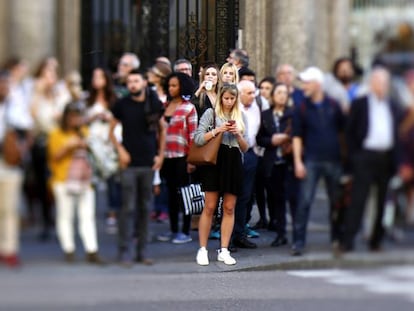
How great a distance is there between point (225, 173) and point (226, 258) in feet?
0.49

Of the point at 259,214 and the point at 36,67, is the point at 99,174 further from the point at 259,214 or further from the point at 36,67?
the point at 259,214

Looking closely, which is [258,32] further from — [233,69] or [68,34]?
[68,34]

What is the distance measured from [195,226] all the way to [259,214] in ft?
0.25

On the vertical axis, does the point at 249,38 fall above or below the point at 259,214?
above

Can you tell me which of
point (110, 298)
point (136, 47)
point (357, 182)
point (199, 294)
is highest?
point (136, 47)

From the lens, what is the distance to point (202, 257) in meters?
0.99

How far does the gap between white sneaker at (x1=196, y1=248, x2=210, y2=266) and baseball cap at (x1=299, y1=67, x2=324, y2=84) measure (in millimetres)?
324

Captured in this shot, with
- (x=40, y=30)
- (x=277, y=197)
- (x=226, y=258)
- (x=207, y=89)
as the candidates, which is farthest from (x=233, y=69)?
(x=40, y=30)

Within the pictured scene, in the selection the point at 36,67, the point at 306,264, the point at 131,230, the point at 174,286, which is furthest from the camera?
the point at 174,286

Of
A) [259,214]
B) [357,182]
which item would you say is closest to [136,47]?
[357,182]

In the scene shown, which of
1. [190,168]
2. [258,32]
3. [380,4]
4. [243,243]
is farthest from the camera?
[243,243]

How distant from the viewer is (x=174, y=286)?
115cm

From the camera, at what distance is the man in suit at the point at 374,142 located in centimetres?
62

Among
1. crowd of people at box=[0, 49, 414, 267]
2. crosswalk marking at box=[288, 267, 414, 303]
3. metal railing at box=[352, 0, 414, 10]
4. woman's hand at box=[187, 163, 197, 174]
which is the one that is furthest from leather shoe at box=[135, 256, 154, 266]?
metal railing at box=[352, 0, 414, 10]
